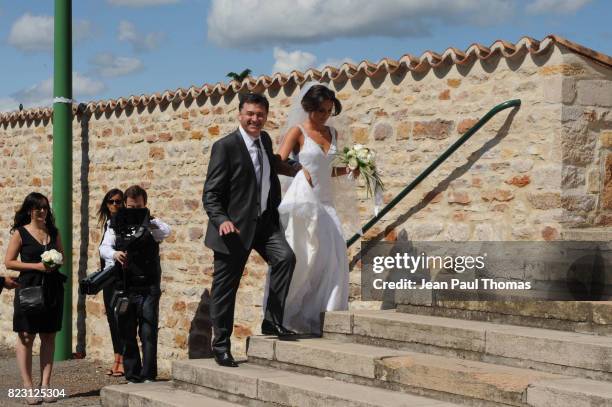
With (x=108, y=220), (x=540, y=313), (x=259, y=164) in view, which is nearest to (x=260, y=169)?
(x=259, y=164)

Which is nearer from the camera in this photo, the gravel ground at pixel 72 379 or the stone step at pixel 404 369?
the stone step at pixel 404 369

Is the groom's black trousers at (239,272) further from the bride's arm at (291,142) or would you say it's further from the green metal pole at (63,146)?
the green metal pole at (63,146)

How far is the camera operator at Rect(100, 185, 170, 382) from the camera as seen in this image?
29.7ft

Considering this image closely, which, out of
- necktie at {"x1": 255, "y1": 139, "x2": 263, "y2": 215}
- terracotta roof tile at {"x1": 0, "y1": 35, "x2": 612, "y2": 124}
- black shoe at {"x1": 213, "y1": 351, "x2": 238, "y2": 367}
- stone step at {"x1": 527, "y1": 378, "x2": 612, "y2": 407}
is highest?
terracotta roof tile at {"x1": 0, "y1": 35, "x2": 612, "y2": 124}

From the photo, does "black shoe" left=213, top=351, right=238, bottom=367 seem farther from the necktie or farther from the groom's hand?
the necktie

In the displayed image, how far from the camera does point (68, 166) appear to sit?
11.7 m

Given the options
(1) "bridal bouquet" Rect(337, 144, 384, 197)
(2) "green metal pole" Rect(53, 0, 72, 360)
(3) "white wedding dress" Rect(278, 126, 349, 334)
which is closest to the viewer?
(3) "white wedding dress" Rect(278, 126, 349, 334)

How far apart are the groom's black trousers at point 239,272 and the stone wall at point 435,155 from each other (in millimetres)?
1316

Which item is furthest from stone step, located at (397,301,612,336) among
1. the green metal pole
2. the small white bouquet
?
→ the green metal pole

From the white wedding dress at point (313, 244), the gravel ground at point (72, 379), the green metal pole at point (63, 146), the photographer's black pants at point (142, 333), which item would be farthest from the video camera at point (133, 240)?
the green metal pole at point (63, 146)

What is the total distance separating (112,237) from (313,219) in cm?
274

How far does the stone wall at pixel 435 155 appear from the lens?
25.0ft

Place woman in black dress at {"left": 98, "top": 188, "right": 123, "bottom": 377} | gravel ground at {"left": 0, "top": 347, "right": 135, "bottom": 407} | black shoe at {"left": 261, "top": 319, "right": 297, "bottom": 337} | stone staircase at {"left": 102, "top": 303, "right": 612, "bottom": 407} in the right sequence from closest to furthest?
stone staircase at {"left": 102, "top": 303, "right": 612, "bottom": 407}, black shoe at {"left": 261, "top": 319, "right": 297, "bottom": 337}, gravel ground at {"left": 0, "top": 347, "right": 135, "bottom": 407}, woman in black dress at {"left": 98, "top": 188, "right": 123, "bottom": 377}

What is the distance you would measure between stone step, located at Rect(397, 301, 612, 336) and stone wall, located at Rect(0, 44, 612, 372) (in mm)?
Result: 999
